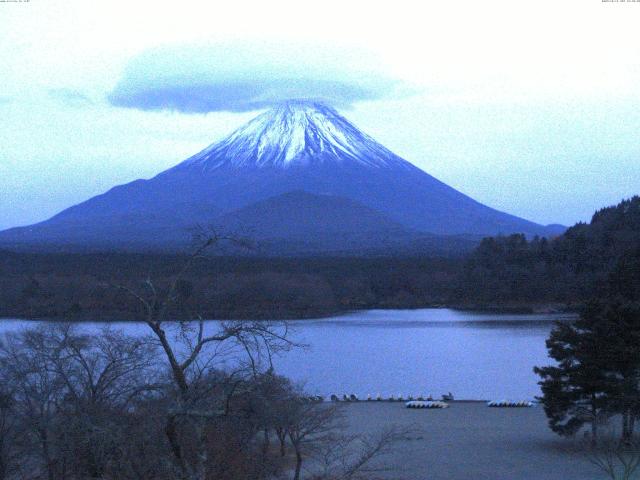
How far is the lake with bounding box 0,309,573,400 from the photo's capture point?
22.8 meters

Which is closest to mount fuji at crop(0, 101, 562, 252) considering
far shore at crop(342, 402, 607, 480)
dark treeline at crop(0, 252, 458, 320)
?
dark treeline at crop(0, 252, 458, 320)

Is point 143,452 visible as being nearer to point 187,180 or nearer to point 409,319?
point 409,319

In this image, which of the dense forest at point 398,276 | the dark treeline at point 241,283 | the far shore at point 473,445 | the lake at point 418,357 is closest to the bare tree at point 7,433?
the far shore at point 473,445

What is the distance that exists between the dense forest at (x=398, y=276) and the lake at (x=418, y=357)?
5.18 meters

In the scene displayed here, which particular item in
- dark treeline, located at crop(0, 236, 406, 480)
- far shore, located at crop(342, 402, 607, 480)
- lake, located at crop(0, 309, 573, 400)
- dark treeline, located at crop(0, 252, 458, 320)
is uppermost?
dark treeline, located at crop(0, 252, 458, 320)

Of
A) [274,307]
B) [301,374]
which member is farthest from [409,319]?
[301,374]

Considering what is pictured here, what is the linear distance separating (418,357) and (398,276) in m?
31.3

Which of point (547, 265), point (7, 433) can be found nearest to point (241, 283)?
point (547, 265)

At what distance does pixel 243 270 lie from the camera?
56.7 meters

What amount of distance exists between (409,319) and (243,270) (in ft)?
44.3

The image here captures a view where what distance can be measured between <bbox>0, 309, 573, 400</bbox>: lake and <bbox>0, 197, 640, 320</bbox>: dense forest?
17.0 feet

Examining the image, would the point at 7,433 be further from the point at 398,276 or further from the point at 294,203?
the point at 294,203

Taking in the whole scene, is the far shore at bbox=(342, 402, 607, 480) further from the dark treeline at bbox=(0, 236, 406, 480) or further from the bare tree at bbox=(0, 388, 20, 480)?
the bare tree at bbox=(0, 388, 20, 480)

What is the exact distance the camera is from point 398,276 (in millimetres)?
60188
